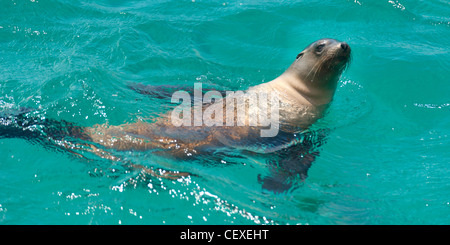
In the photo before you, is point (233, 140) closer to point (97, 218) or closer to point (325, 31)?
point (97, 218)

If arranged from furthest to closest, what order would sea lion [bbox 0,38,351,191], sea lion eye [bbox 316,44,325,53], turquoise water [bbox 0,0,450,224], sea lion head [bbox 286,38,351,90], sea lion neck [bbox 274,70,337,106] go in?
1. sea lion neck [bbox 274,70,337,106]
2. sea lion eye [bbox 316,44,325,53]
3. sea lion head [bbox 286,38,351,90]
4. sea lion [bbox 0,38,351,191]
5. turquoise water [bbox 0,0,450,224]

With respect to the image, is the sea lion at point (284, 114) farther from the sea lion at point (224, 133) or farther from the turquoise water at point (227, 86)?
the turquoise water at point (227, 86)

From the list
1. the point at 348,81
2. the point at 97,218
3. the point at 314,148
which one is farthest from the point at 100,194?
the point at 348,81

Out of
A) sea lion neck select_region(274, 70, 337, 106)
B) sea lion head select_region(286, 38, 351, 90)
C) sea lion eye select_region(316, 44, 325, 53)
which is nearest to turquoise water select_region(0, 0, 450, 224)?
sea lion neck select_region(274, 70, 337, 106)

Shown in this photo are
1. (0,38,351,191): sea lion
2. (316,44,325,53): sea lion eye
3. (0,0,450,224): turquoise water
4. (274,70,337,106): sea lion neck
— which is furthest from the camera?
(274,70,337,106): sea lion neck

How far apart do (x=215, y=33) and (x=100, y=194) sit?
4.89 meters

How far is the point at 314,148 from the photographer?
5.53m

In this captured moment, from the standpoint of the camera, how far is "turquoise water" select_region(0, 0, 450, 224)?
4.57 m

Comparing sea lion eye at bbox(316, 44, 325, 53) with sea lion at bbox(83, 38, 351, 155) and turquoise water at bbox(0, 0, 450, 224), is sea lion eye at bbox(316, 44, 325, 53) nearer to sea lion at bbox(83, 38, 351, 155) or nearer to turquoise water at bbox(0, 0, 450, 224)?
sea lion at bbox(83, 38, 351, 155)

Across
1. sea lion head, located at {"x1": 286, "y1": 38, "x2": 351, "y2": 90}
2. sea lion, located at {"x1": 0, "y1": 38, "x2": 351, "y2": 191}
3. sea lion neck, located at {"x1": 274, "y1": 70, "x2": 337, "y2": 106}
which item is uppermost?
sea lion head, located at {"x1": 286, "y1": 38, "x2": 351, "y2": 90}

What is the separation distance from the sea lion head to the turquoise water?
1.76 feet

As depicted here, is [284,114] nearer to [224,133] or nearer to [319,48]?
[224,133]

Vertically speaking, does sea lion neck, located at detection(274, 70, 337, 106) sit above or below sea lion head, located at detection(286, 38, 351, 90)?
below

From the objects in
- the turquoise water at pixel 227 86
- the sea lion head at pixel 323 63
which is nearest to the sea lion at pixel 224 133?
the sea lion head at pixel 323 63
